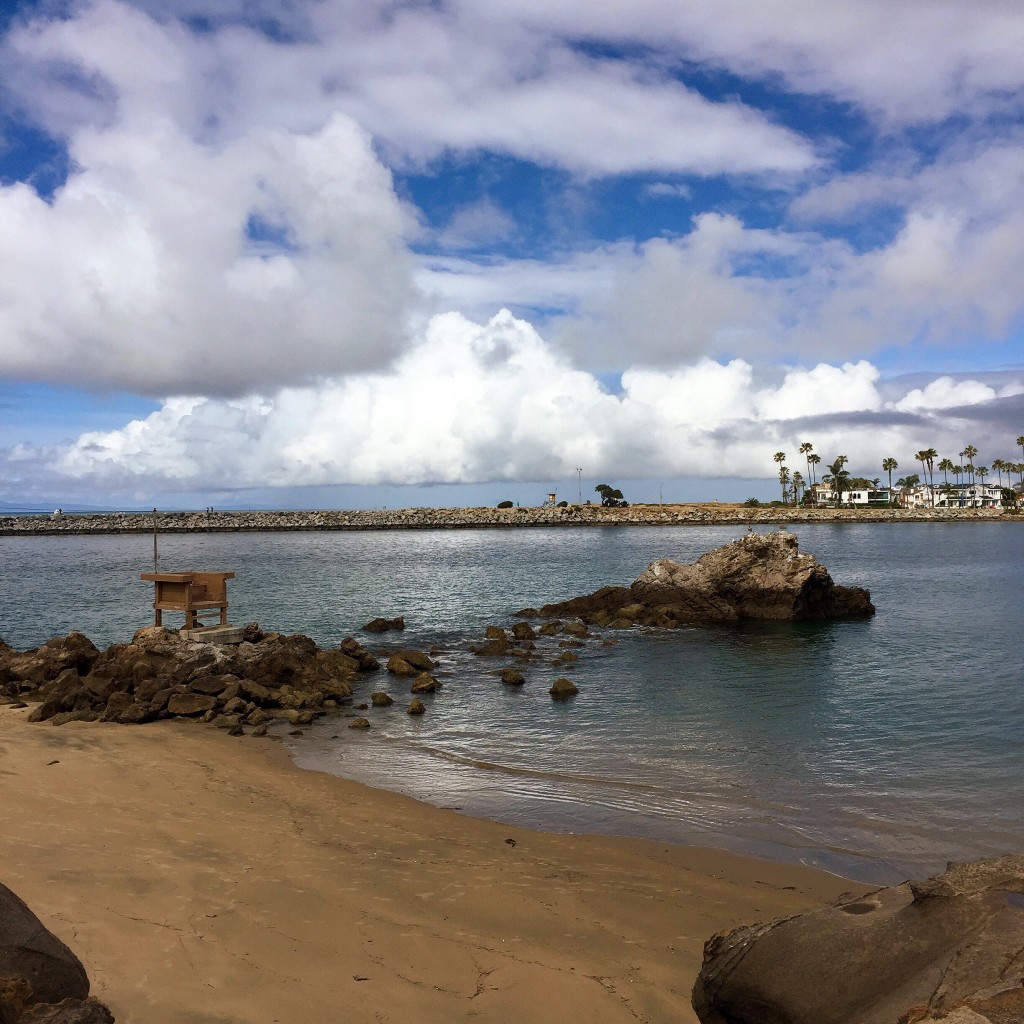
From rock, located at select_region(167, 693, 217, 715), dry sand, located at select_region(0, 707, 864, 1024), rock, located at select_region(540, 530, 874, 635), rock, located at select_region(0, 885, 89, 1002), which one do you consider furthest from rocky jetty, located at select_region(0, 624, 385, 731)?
rock, located at select_region(540, 530, 874, 635)

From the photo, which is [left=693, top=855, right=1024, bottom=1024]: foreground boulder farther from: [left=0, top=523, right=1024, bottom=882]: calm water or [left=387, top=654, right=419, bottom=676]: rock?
[left=387, top=654, right=419, bottom=676]: rock

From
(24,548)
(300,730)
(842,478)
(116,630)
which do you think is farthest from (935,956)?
(842,478)

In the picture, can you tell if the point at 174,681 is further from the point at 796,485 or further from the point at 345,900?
the point at 796,485

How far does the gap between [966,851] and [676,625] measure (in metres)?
23.9

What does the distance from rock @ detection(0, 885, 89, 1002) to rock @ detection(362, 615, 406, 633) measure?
1145 inches

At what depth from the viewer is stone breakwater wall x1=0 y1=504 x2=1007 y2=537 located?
148875mm

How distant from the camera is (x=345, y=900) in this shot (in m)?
8.02

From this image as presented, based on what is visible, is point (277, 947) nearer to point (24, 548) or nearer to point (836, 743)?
point (836, 743)

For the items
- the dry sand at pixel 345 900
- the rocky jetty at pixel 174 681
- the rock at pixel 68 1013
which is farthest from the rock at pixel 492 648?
the rock at pixel 68 1013

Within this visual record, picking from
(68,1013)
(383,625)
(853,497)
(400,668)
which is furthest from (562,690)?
(853,497)

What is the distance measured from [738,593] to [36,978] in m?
35.3

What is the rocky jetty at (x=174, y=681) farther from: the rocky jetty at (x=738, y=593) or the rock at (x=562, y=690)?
the rocky jetty at (x=738, y=593)

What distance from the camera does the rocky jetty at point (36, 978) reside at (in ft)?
12.6

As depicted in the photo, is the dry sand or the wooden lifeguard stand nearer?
the dry sand
